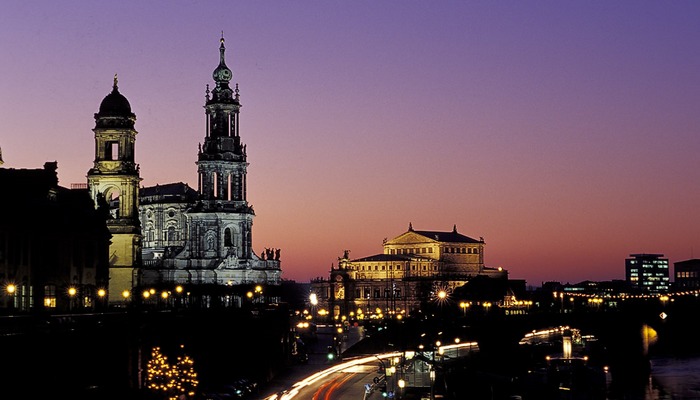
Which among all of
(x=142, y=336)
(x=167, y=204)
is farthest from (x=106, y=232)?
(x=167, y=204)

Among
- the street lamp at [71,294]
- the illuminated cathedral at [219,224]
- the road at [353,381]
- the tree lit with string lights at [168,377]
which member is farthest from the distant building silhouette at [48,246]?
the illuminated cathedral at [219,224]

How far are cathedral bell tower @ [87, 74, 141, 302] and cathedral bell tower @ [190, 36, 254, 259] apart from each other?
29.4 metres

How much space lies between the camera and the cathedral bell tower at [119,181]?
132 metres

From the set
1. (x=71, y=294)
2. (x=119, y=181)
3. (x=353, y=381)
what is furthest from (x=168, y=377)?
(x=119, y=181)

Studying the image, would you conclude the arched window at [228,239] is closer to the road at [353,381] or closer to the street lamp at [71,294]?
the road at [353,381]

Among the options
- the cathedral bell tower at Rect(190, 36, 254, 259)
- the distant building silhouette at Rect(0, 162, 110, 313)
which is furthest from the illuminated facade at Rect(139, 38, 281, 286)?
the distant building silhouette at Rect(0, 162, 110, 313)

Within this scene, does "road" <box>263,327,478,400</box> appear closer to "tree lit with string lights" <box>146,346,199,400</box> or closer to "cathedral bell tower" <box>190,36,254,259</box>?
"tree lit with string lights" <box>146,346,199,400</box>

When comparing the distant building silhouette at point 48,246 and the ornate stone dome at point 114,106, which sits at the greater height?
the ornate stone dome at point 114,106

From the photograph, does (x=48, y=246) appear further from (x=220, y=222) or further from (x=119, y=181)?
(x=220, y=222)

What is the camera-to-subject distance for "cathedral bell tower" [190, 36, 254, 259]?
163 metres

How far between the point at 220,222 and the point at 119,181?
32.2 metres

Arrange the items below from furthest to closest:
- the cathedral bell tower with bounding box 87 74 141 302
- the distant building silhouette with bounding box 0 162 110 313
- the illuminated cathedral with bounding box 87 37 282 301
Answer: the illuminated cathedral with bounding box 87 37 282 301
the cathedral bell tower with bounding box 87 74 141 302
the distant building silhouette with bounding box 0 162 110 313

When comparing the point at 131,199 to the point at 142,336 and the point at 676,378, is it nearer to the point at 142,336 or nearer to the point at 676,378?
the point at 142,336

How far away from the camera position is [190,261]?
16175cm
